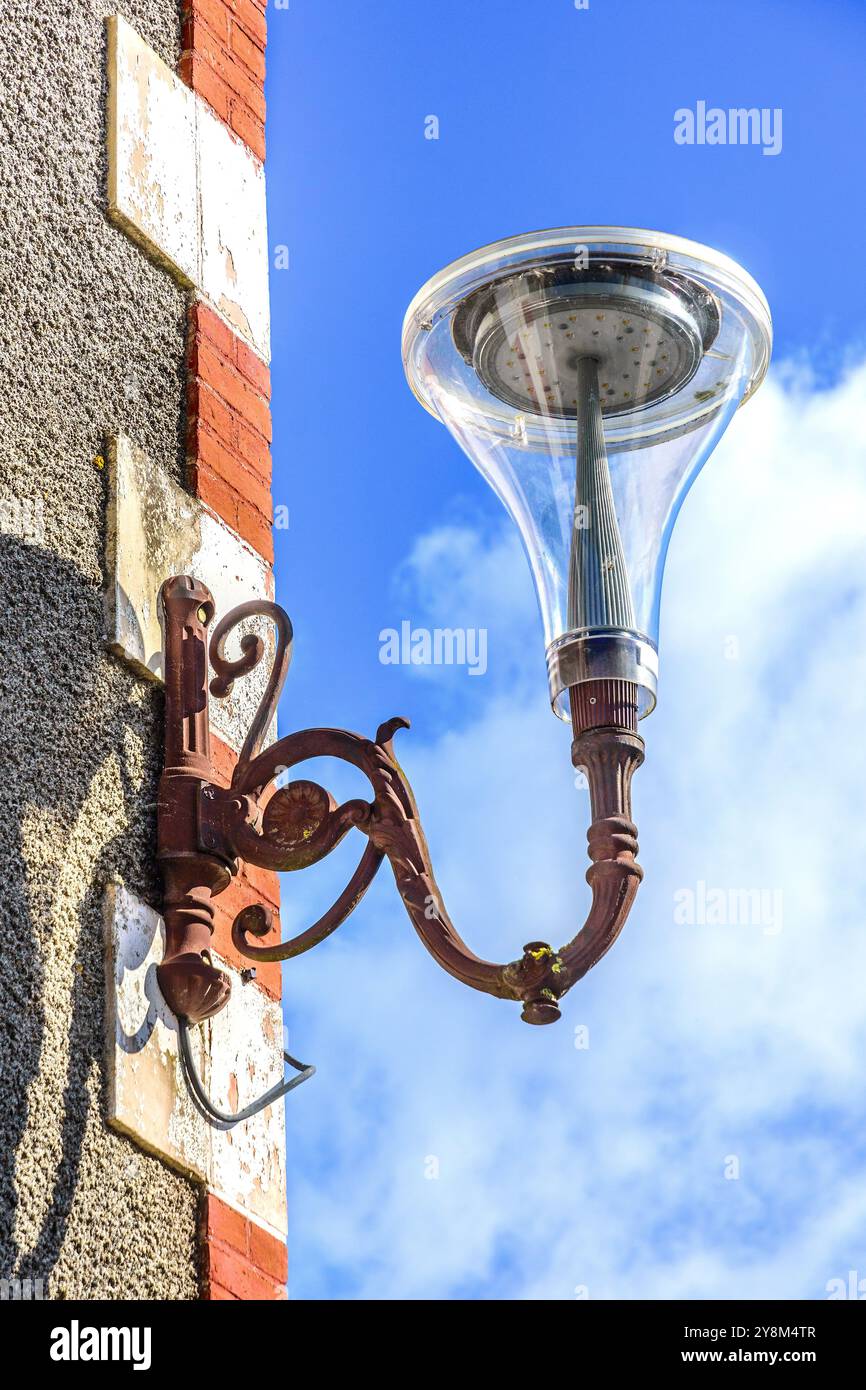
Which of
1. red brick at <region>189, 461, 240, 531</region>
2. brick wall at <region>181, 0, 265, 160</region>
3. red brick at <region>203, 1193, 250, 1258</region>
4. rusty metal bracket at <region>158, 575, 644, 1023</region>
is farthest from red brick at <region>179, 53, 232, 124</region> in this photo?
red brick at <region>203, 1193, 250, 1258</region>

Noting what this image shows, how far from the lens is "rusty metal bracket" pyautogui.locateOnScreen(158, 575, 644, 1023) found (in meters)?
2.52

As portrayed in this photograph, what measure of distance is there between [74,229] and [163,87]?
441 millimetres

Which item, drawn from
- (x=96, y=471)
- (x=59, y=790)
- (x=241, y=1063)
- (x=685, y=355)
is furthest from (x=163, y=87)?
(x=241, y=1063)

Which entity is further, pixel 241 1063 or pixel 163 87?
pixel 163 87

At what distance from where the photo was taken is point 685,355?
9.24 feet

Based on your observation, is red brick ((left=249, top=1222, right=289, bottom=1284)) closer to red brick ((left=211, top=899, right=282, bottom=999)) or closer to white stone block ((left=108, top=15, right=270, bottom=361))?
red brick ((left=211, top=899, right=282, bottom=999))

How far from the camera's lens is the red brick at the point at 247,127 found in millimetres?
3430

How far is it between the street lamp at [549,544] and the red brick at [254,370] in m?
0.48

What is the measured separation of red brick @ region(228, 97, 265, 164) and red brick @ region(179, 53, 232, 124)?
2 centimetres

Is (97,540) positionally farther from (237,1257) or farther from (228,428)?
(237,1257)

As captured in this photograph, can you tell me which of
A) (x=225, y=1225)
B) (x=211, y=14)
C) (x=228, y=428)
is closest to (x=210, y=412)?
(x=228, y=428)

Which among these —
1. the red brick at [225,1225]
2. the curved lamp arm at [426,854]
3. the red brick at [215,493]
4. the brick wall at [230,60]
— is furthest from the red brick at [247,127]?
the red brick at [225,1225]

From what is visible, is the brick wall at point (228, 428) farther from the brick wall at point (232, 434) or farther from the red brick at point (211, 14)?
the red brick at point (211, 14)
